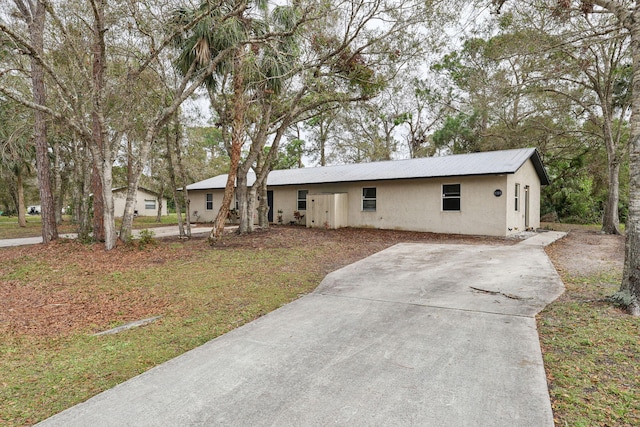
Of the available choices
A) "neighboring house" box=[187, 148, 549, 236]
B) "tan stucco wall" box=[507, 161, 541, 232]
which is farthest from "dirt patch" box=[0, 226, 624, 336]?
"tan stucco wall" box=[507, 161, 541, 232]

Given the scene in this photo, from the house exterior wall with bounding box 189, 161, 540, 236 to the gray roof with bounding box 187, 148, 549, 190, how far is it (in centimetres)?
33

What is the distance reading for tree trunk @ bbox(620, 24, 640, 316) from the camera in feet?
14.0

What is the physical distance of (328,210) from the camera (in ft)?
51.1

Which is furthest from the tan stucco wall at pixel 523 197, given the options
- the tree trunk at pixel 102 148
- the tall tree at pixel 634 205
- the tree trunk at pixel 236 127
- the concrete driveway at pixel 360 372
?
the tree trunk at pixel 102 148

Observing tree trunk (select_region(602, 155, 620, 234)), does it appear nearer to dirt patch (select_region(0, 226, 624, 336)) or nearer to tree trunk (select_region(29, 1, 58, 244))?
dirt patch (select_region(0, 226, 624, 336))

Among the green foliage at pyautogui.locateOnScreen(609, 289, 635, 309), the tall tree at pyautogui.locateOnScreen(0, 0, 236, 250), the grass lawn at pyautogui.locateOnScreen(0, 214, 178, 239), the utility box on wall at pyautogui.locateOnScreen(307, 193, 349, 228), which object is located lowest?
the green foliage at pyautogui.locateOnScreen(609, 289, 635, 309)

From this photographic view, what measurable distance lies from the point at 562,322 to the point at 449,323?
1.32 meters

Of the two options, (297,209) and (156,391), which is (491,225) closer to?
(297,209)

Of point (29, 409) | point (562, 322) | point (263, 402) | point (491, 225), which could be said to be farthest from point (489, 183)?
point (29, 409)

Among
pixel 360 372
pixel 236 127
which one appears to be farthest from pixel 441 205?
pixel 360 372

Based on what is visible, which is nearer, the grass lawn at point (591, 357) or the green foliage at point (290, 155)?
the grass lawn at point (591, 357)

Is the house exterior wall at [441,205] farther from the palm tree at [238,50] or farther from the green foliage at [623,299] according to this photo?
the green foliage at [623,299]

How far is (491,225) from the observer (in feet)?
40.3

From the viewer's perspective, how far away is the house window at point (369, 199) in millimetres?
15312
